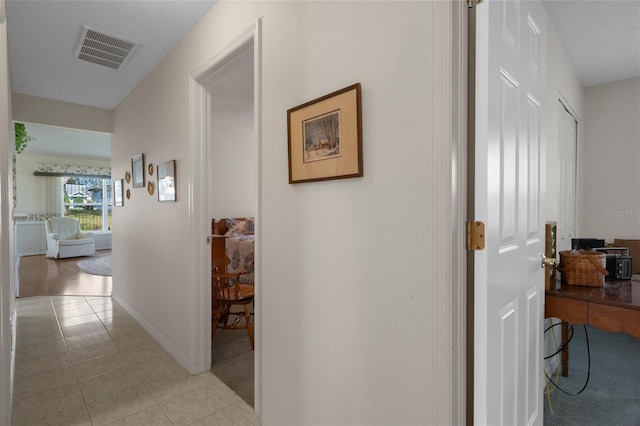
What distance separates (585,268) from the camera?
1598mm

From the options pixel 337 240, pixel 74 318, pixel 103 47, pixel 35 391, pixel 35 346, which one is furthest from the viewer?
pixel 74 318

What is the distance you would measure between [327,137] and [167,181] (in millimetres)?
1869

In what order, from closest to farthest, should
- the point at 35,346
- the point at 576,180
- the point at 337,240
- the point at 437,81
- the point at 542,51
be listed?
1. the point at 437,81
2. the point at 337,240
3. the point at 542,51
4. the point at 35,346
5. the point at 576,180

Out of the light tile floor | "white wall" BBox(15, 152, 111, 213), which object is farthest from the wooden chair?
"white wall" BBox(15, 152, 111, 213)

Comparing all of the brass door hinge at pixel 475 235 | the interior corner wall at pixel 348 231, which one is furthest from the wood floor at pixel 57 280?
the brass door hinge at pixel 475 235

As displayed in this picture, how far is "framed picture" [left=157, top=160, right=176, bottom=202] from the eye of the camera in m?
2.53

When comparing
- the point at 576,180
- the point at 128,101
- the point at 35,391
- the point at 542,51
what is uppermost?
the point at 128,101

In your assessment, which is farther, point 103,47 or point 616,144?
point 616,144

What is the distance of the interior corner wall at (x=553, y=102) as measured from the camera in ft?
6.77

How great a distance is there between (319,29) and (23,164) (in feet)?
31.0

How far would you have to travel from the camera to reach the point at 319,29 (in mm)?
1317

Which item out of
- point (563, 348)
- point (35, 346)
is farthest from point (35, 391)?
point (563, 348)

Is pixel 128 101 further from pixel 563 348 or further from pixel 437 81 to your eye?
pixel 563 348

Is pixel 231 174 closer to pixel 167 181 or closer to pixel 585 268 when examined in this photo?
pixel 167 181
